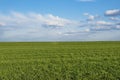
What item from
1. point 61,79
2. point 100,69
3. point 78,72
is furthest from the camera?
point 100,69

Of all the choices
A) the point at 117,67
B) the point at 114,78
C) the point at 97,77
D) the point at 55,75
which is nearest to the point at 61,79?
the point at 55,75

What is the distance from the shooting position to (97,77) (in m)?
18.8

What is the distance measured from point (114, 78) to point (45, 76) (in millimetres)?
5338

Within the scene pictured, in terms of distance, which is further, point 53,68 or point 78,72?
point 53,68

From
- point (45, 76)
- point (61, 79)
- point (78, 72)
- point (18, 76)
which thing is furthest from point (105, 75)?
point (18, 76)

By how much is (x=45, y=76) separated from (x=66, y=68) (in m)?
3.03

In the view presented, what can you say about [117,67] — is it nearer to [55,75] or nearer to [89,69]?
[89,69]

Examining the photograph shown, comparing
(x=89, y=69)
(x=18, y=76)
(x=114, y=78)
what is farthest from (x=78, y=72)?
(x=18, y=76)

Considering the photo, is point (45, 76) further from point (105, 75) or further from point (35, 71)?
point (105, 75)

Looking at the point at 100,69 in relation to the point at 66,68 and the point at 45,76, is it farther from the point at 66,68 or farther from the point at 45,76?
the point at 45,76

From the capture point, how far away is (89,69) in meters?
21.2

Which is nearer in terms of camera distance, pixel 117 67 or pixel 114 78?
pixel 114 78

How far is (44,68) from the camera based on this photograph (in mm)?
21875

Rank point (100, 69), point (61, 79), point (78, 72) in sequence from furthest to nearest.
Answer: point (100, 69) < point (78, 72) < point (61, 79)
